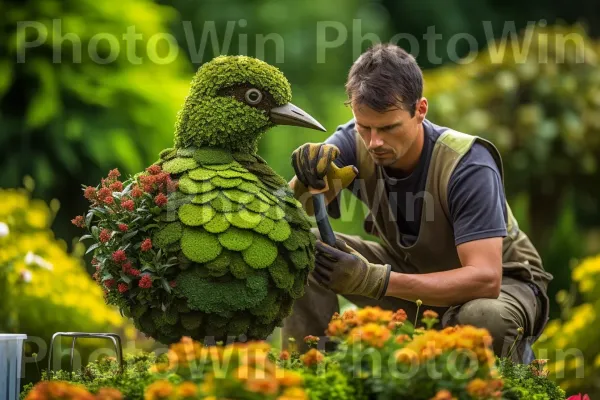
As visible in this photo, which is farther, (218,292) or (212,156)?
(212,156)

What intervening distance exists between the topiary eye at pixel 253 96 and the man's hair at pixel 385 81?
542mm

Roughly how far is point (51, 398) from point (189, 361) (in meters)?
0.35

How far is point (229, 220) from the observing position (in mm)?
2668

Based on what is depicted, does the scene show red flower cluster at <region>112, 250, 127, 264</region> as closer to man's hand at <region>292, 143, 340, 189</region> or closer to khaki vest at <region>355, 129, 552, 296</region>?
man's hand at <region>292, 143, 340, 189</region>

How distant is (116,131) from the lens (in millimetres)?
6488

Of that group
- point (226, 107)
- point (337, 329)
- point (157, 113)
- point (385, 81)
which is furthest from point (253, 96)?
point (157, 113)

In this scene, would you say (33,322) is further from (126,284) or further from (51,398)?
(51,398)

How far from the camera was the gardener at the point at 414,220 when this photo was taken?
305 cm

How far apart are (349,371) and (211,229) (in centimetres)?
66

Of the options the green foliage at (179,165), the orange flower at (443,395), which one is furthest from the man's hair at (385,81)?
the orange flower at (443,395)

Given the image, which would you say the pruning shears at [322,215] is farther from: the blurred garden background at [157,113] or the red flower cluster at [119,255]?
the blurred garden background at [157,113]

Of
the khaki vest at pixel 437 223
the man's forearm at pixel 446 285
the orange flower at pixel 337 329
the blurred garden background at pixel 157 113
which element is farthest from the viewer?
the blurred garden background at pixel 157 113

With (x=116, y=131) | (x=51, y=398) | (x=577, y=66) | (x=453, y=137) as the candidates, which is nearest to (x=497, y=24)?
(x=577, y=66)

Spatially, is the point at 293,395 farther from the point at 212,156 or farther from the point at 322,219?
the point at 322,219
